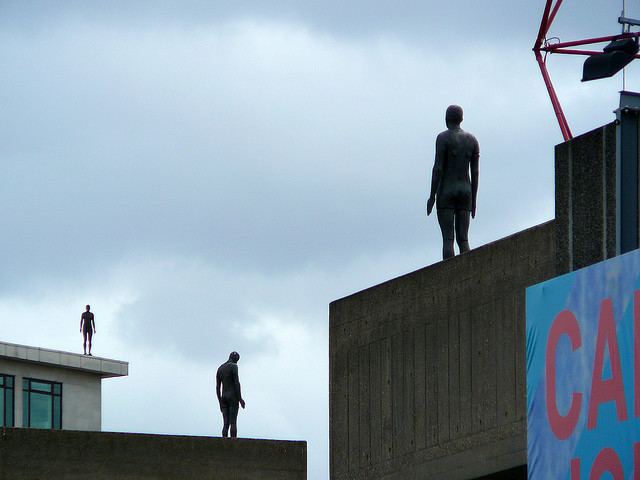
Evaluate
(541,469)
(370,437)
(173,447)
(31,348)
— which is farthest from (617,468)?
(31,348)

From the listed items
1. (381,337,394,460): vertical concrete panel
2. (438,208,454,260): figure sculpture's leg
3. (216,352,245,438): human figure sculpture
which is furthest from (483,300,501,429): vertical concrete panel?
(216,352,245,438): human figure sculpture

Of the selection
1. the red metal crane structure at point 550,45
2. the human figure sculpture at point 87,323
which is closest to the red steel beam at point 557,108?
the red metal crane structure at point 550,45

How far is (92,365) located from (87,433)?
97.8 feet

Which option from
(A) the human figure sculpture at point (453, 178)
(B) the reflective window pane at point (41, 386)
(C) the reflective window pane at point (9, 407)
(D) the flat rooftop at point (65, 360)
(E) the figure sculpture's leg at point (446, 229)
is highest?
(D) the flat rooftop at point (65, 360)

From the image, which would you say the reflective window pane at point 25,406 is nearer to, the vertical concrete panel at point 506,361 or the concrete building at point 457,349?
the concrete building at point 457,349

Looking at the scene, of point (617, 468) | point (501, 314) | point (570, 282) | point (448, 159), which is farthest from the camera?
point (448, 159)

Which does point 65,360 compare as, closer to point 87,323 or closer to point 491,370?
point 87,323

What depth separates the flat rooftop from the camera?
185 ft

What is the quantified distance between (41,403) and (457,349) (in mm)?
38454

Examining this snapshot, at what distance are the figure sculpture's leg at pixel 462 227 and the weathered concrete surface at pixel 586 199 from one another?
344 centimetres

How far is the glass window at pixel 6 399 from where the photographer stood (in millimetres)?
56250

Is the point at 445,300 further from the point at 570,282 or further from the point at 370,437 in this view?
the point at 570,282

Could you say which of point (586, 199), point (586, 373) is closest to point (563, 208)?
point (586, 199)

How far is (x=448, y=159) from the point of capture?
21906 millimetres
